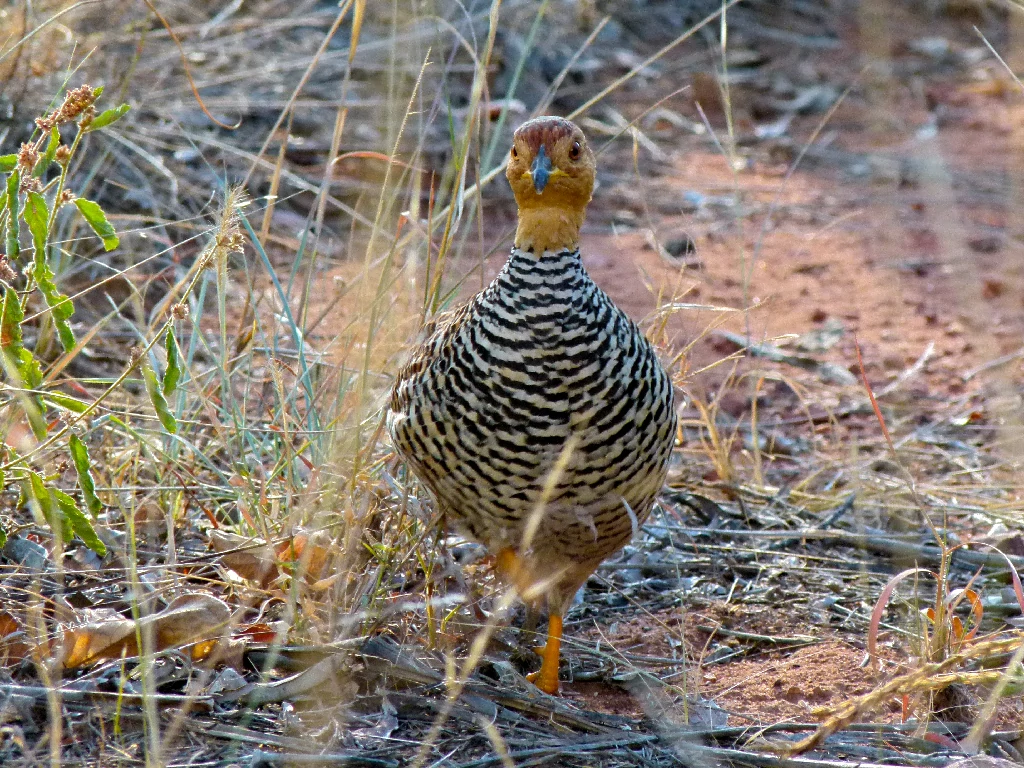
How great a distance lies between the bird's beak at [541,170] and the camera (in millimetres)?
3021

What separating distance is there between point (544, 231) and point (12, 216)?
48.3 inches

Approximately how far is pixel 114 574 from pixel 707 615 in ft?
5.74

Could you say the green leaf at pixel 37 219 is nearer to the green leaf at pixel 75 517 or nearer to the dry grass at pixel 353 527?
the dry grass at pixel 353 527

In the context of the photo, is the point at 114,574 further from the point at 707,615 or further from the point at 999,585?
the point at 999,585

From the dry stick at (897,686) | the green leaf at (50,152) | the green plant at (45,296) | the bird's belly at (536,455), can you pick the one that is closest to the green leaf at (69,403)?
the green plant at (45,296)

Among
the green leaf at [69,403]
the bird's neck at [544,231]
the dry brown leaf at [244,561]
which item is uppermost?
the bird's neck at [544,231]

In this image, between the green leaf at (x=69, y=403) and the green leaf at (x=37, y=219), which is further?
the green leaf at (x=69, y=403)

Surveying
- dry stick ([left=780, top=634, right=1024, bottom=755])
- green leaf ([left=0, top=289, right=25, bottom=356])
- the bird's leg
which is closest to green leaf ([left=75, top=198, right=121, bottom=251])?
green leaf ([left=0, top=289, right=25, bottom=356])

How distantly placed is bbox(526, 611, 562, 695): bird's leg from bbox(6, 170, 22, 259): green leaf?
1.68 meters

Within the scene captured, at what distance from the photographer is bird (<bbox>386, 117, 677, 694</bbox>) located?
9.64 feet

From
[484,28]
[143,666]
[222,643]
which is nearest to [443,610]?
[222,643]

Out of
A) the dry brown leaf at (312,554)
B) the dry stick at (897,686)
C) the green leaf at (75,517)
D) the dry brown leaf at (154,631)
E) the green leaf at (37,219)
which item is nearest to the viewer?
the dry stick at (897,686)

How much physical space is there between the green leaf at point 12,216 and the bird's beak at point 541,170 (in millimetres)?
1178

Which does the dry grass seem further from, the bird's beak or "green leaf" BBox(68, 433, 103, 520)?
the bird's beak
